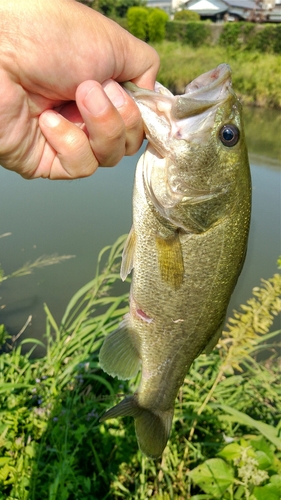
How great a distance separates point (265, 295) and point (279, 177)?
737cm

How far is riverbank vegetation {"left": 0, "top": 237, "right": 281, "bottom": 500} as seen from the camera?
6.77 feet

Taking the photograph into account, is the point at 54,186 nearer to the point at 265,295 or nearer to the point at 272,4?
the point at 265,295

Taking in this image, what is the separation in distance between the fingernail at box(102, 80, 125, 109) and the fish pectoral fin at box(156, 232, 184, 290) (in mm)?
474

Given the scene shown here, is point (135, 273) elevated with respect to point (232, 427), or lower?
elevated

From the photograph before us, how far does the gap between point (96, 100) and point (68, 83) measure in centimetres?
15

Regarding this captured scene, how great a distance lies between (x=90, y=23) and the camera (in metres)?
1.35

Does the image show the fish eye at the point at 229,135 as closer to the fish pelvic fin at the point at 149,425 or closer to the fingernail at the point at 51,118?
the fingernail at the point at 51,118

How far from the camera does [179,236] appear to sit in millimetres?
1554

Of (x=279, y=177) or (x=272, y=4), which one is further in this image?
(x=272, y=4)


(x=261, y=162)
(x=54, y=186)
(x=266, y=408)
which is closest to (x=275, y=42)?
(x=261, y=162)

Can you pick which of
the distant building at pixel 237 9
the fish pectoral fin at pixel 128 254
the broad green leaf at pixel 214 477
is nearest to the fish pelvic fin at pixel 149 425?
the broad green leaf at pixel 214 477

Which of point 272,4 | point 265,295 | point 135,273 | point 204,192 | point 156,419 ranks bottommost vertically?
point 156,419

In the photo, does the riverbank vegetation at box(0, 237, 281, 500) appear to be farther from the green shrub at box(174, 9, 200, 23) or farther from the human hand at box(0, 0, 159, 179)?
the green shrub at box(174, 9, 200, 23)

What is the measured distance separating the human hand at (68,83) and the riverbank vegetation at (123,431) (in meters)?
1.00
